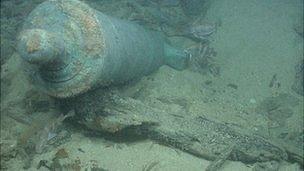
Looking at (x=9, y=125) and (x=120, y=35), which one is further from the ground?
(x=120, y=35)

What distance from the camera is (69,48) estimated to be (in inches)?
163

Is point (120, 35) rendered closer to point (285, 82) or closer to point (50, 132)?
point (50, 132)

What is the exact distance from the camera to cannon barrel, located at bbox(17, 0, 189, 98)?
3791mm

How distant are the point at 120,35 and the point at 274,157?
8.45 ft

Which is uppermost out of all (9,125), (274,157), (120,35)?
(120,35)

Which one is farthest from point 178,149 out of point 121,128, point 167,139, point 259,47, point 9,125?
point 259,47

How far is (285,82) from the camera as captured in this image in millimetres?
7652

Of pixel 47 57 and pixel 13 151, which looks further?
pixel 13 151

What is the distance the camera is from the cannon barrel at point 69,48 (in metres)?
3.79

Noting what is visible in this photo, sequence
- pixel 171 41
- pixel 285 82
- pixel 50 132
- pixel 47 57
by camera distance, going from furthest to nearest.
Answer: pixel 171 41 < pixel 285 82 < pixel 50 132 < pixel 47 57

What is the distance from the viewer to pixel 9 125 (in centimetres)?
539

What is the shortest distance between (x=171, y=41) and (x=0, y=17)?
3812 millimetres

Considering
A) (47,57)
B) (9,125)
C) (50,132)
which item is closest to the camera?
(47,57)

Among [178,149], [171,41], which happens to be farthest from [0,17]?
[178,149]
